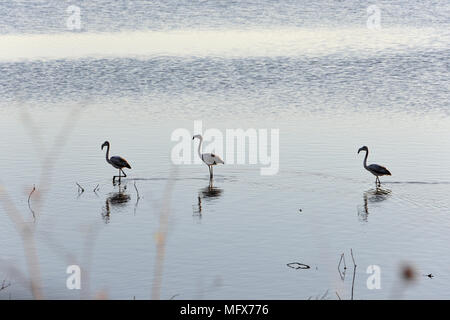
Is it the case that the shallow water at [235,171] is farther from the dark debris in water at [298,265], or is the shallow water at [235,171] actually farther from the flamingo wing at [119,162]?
the flamingo wing at [119,162]

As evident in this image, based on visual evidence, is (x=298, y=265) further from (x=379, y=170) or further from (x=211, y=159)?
(x=211, y=159)

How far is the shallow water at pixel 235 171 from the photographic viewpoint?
16.1 m

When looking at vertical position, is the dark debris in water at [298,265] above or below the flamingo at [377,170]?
below

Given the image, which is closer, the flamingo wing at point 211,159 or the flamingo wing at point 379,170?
the flamingo wing at point 379,170

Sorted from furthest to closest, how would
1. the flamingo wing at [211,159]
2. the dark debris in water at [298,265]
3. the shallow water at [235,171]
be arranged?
the flamingo wing at [211,159]
the dark debris in water at [298,265]
the shallow water at [235,171]

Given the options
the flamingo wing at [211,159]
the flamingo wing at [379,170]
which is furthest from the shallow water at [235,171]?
the flamingo wing at [211,159]

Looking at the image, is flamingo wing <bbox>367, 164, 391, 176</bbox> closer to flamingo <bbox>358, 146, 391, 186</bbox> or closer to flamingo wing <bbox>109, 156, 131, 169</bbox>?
flamingo <bbox>358, 146, 391, 186</bbox>

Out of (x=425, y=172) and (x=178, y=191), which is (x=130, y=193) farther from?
(x=425, y=172)

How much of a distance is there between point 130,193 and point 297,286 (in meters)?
8.40

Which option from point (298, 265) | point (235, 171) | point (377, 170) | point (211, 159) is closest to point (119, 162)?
point (211, 159)

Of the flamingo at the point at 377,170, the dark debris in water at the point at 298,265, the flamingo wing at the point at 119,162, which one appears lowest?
the dark debris in water at the point at 298,265

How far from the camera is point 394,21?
56.8 m

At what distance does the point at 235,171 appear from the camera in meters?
25.2

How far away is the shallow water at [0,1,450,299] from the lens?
1614cm
